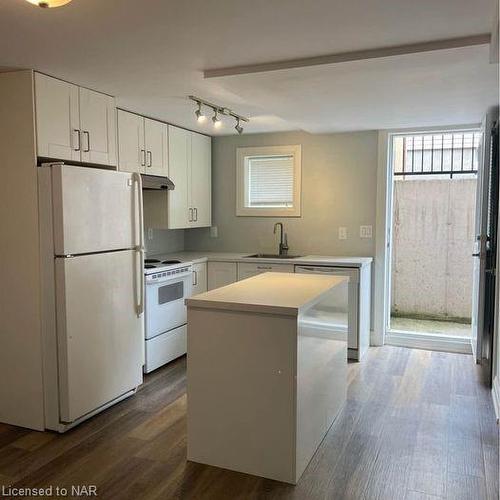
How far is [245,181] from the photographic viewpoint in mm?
5434

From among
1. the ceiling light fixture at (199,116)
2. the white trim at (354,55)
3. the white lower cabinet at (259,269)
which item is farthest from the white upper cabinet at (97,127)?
the white lower cabinet at (259,269)

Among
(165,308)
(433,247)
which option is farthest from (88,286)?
(433,247)

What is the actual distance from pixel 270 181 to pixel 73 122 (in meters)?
2.60

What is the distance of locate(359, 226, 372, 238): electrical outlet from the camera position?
4.94m

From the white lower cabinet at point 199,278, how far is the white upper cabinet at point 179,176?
46 centimetres

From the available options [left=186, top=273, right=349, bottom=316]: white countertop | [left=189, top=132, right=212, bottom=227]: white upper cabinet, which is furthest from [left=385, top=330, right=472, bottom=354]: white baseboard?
[left=189, top=132, right=212, bottom=227]: white upper cabinet

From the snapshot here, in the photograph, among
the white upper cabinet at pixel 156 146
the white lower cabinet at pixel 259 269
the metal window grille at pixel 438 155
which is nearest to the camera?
the white upper cabinet at pixel 156 146

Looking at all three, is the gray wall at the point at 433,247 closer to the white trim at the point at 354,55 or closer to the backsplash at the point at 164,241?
the backsplash at the point at 164,241

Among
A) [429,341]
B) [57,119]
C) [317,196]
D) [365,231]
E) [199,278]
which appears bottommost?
[429,341]

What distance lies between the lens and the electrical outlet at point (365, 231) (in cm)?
494

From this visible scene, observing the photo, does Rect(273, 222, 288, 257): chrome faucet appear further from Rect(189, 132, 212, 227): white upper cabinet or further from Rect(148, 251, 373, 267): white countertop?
Rect(189, 132, 212, 227): white upper cabinet

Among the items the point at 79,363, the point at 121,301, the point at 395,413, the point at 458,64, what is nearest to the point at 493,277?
the point at 395,413

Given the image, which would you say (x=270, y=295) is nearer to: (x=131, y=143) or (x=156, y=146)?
(x=131, y=143)

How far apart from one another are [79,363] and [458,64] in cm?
284
